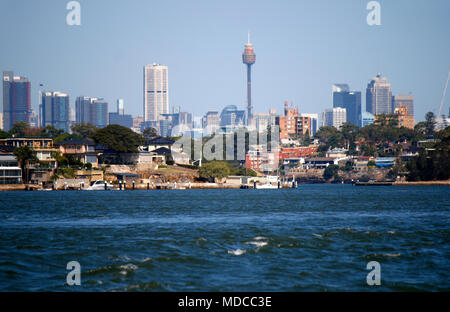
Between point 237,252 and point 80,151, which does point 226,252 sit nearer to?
point 237,252

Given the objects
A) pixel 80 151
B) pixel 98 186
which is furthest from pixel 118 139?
pixel 98 186

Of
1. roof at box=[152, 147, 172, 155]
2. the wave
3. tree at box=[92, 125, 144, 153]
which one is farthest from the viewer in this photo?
roof at box=[152, 147, 172, 155]

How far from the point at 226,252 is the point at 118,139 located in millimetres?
89942

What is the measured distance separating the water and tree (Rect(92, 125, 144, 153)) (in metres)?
70.7

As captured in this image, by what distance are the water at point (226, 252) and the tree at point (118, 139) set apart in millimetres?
70674

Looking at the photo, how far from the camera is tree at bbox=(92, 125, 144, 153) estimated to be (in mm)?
109500

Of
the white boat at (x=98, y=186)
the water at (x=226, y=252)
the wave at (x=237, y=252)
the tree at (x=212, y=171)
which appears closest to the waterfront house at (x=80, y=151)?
the white boat at (x=98, y=186)

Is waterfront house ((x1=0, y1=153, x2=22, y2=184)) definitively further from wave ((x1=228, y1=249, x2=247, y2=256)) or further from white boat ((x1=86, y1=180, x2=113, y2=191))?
wave ((x1=228, y1=249, x2=247, y2=256))

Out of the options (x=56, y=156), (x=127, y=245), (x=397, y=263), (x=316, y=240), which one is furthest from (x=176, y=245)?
(x=56, y=156)

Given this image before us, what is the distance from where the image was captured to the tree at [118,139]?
4311 inches

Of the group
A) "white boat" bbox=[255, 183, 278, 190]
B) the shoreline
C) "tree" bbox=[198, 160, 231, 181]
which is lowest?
"white boat" bbox=[255, 183, 278, 190]

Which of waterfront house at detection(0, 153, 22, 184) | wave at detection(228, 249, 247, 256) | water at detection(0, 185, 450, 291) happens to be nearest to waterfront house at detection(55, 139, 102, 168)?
waterfront house at detection(0, 153, 22, 184)
